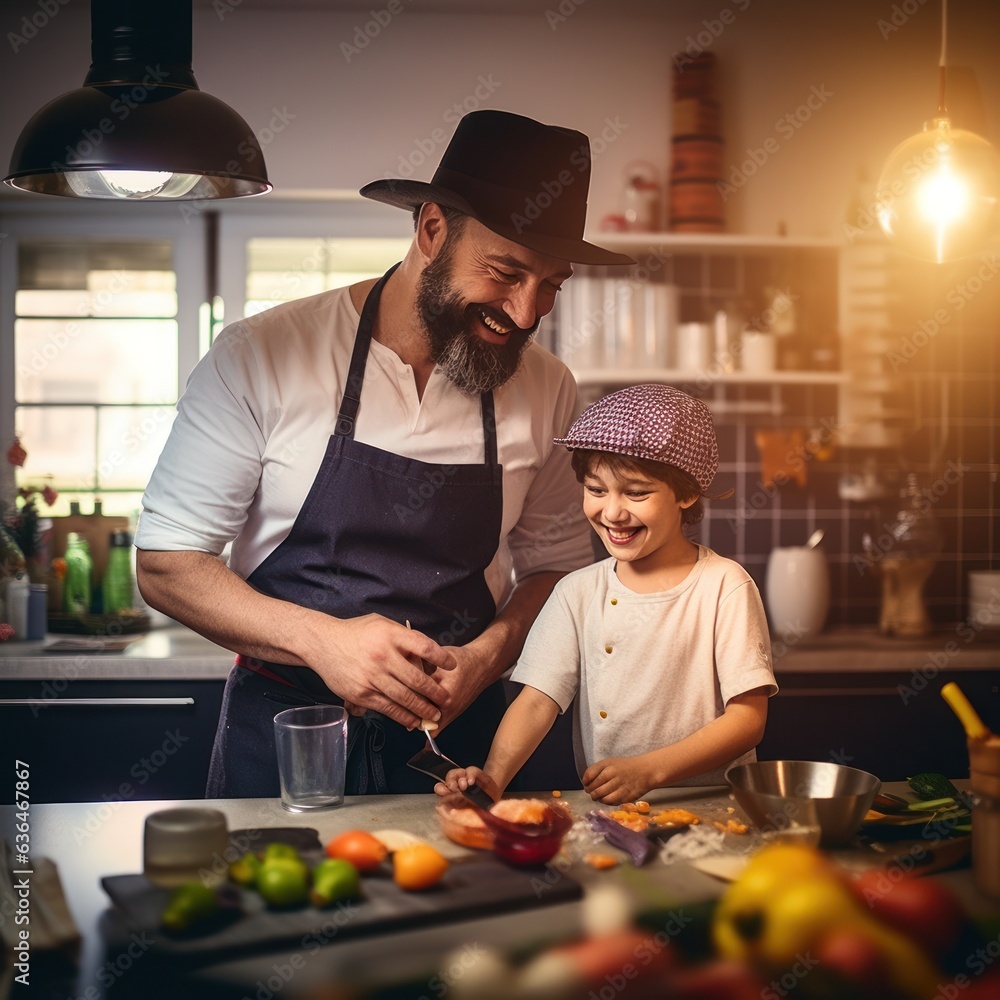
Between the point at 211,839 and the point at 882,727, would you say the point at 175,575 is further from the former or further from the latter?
the point at 882,727

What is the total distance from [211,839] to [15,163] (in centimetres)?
88

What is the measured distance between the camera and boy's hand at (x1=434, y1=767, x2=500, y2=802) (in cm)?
126

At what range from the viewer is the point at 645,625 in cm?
160

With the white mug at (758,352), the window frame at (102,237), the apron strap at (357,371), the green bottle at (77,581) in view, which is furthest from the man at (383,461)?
the window frame at (102,237)

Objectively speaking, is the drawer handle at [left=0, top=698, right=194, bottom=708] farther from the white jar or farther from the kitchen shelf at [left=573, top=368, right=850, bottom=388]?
the kitchen shelf at [left=573, top=368, right=850, bottom=388]

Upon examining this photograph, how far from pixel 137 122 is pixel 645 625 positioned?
956 mm

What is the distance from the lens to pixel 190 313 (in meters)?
3.24

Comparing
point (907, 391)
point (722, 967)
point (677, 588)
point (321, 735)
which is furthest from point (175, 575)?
point (907, 391)

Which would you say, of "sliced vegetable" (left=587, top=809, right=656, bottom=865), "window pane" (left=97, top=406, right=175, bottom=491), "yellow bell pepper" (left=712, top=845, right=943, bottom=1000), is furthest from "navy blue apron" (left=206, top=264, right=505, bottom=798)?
"window pane" (left=97, top=406, right=175, bottom=491)

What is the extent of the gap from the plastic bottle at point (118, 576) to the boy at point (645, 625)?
1644 millimetres

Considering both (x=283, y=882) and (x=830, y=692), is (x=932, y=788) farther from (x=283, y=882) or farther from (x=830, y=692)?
(x=830, y=692)

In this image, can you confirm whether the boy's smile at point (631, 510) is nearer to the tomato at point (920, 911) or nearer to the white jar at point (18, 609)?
the tomato at point (920, 911)

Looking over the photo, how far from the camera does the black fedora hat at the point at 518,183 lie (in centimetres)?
155

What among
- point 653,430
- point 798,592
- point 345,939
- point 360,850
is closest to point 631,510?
point 653,430
